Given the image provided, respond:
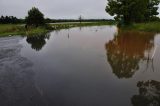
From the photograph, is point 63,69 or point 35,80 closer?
point 35,80

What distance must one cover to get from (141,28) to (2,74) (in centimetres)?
5109

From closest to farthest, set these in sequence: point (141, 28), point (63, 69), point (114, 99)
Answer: point (114, 99) → point (63, 69) → point (141, 28)

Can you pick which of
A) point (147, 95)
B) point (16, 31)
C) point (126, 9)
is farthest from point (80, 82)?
point (126, 9)

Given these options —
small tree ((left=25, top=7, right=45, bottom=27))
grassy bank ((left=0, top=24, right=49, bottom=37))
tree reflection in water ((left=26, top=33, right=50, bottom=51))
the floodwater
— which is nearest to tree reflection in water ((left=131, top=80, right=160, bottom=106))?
the floodwater

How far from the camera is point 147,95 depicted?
12.4m

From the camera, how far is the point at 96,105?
11.2 meters

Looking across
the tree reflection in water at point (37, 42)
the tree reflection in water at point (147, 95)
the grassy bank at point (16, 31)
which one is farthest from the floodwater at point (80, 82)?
the grassy bank at point (16, 31)

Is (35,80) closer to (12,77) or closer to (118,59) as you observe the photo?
(12,77)

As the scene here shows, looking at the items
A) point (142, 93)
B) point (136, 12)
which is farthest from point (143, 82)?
point (136, 12)

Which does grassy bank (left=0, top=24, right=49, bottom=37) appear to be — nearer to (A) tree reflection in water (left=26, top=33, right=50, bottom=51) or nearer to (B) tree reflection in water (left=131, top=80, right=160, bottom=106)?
(A) tree reflection in water (left=26, top=33, right=50, bottom=51)

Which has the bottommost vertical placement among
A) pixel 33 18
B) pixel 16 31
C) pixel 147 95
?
pixel 16 31

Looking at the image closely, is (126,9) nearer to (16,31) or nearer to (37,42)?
(16,31)

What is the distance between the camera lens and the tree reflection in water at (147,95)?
11.4 metres

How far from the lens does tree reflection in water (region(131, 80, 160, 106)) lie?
11.4 metres
